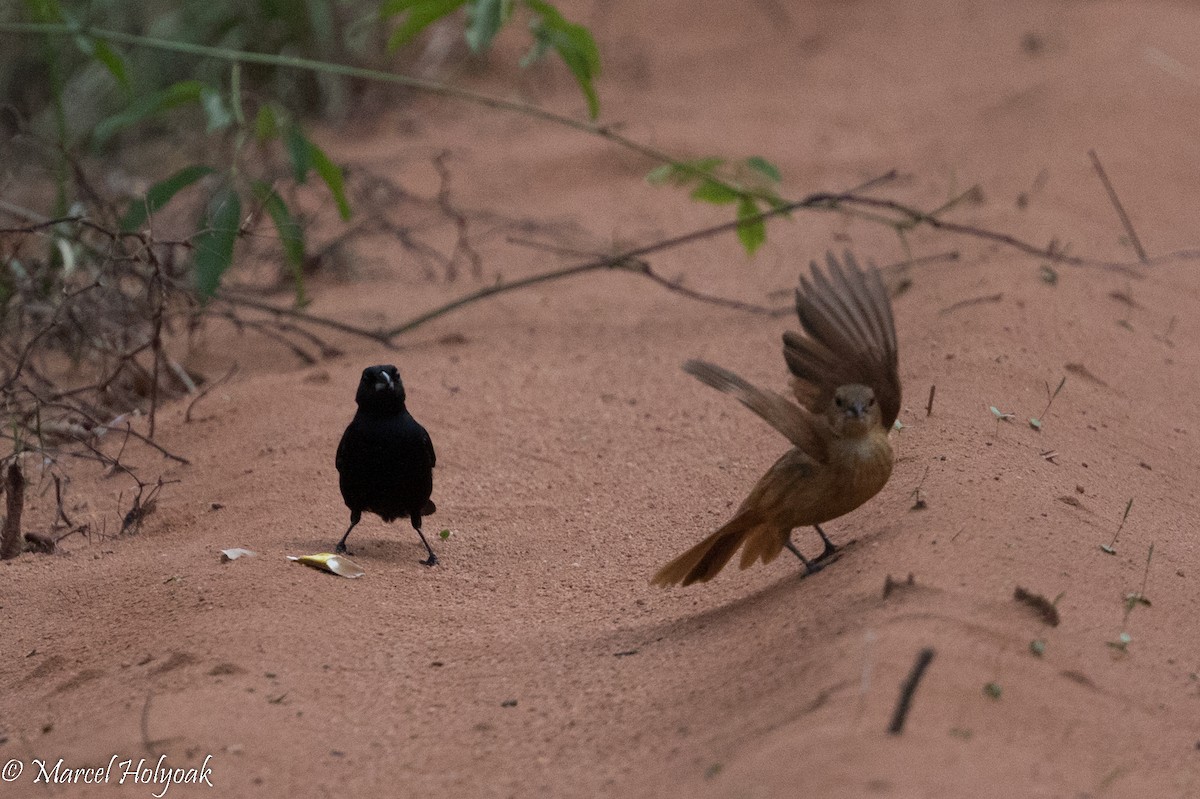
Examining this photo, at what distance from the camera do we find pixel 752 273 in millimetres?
7297

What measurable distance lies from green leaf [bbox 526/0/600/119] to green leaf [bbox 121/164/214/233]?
1.49 meters

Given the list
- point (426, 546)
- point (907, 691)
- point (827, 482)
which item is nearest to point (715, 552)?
point (827, 482)

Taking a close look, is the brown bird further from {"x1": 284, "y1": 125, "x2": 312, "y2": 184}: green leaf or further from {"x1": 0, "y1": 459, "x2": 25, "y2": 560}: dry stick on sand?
{"x1": 284, "y1": 125, "x2": 312, "y2": 184}: green leaf

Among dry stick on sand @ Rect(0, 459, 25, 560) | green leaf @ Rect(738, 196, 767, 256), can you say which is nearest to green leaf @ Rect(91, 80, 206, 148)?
dry stick on sand @ Rect(0, 459, 25, 560)

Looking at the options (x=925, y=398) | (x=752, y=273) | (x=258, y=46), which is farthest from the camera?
(x=258, y=46)

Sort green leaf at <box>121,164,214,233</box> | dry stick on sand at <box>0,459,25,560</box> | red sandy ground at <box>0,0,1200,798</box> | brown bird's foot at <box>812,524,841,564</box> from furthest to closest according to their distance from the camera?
green leaf at <box>121,164,214,233</box>
dry stick on sand at <box>0,459,25,560</box>
brown bird's foot at <box>812,524,841,564</box>
red sandy ground at <box>0,0,1200,798</box>

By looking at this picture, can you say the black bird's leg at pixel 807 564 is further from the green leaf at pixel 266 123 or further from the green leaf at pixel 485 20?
the green leaf at pixel 266 123

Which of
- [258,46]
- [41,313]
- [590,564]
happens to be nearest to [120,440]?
[41,313]

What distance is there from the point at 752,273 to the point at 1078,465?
10.9 feet

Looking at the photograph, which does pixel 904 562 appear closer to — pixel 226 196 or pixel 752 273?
pixel 226 196

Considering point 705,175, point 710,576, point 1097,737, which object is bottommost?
point 710,576

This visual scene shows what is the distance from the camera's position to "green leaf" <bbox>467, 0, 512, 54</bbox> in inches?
202

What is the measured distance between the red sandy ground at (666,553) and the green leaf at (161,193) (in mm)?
824

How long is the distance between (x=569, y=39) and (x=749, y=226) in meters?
1.09
